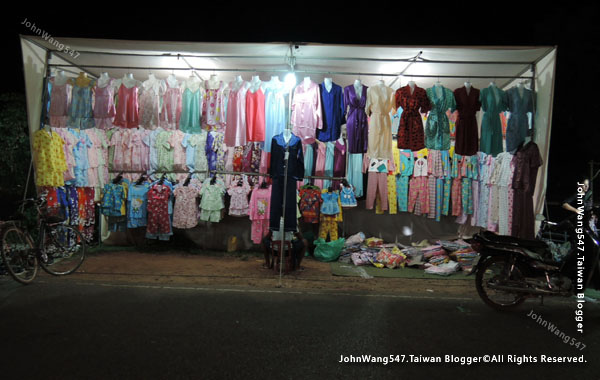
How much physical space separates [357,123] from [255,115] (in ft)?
6.02

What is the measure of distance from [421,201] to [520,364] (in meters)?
5.40

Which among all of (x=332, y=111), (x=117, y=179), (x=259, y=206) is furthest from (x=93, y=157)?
(x=332, y=111)

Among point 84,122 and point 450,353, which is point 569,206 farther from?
point 84,122

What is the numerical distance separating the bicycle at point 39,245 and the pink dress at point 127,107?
6.06ft

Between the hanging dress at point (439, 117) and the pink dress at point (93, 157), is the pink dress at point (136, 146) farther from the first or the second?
the hanging dress at point (439, 117)

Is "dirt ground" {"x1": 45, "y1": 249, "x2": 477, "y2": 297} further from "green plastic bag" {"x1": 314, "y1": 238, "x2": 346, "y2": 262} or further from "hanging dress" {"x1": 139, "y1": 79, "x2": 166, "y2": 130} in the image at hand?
"hanging dress" {"x1": 139, "y1": 79, "x2": 166, "y2": 130}

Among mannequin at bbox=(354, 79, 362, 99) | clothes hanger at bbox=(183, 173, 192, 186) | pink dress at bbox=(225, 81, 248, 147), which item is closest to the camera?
mannequin at bbox=(354, 79, 362, 99)

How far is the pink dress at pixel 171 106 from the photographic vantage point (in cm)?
716

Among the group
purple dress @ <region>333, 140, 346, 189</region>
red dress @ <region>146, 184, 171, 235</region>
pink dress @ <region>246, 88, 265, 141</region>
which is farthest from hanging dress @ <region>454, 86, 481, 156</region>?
red dress @ <region>146, 184, 171, 235</region>

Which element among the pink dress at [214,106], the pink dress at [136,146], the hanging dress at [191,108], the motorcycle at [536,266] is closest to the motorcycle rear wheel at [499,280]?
the motorcycle at [536,266]

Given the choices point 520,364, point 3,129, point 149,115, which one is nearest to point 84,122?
point 149,115

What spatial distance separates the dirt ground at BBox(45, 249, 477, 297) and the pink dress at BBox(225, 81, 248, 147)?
2377 millimetres

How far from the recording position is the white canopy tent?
6.05 meters

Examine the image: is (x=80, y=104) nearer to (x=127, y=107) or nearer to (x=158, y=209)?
(x=127, y=107)
